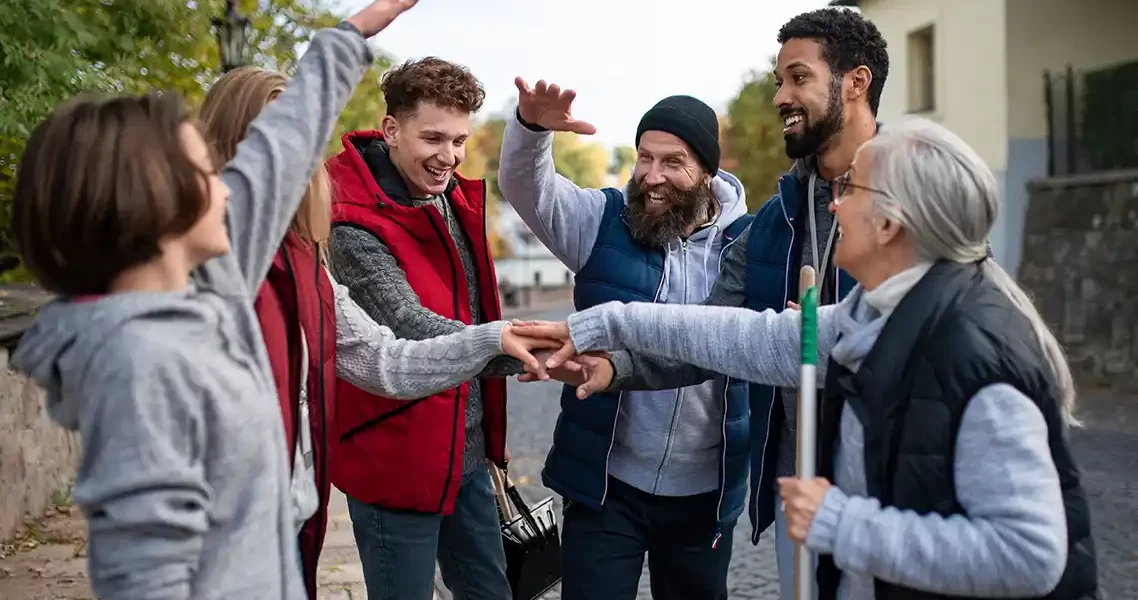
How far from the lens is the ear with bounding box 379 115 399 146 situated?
11.2ft

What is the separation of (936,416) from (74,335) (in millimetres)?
1359

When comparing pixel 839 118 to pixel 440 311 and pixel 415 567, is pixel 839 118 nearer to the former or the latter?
pixel 440 311

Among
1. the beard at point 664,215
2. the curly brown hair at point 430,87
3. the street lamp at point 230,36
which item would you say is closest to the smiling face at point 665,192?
the beard at point 664,215

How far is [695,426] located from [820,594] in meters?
1.20

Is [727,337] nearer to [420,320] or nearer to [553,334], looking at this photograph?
[553,334]

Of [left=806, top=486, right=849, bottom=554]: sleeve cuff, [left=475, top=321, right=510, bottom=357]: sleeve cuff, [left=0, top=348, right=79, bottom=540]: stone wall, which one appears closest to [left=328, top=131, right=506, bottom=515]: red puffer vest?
[left=475, top=321, right=510, bottom=357]: sleeve cuff

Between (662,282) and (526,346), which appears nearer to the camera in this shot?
(526,346)

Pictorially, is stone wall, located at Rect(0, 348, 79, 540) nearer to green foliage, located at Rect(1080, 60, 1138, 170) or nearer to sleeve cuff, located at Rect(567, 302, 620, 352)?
sleeve cuff, located at Rect(567, 302, 620, 352)

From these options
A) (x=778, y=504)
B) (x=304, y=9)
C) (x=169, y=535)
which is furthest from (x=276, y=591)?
(x=304, y=9)

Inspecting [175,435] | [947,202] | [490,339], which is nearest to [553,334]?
[490,339]

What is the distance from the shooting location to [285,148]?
1989 mm

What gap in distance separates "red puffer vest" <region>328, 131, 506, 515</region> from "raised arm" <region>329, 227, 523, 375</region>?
4cm

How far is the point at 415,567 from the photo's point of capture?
3.14 metres

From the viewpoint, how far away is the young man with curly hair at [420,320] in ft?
10.2
